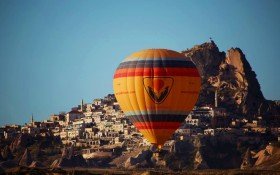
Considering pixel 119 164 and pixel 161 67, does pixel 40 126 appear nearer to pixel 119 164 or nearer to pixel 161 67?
pixel 119 164

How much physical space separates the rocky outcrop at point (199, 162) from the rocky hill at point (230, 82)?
28.3 metres

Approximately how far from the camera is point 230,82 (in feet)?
591

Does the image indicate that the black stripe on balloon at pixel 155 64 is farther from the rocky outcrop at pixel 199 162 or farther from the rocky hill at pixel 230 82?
the rocky hill at pixel 230 82

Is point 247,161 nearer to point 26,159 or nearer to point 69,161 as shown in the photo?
point 69,161

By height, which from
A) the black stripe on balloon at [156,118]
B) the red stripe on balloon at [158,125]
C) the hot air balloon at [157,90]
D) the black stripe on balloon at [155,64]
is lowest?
the red stripe on balloon at [158,125]

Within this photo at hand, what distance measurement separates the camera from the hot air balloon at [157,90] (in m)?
93.0

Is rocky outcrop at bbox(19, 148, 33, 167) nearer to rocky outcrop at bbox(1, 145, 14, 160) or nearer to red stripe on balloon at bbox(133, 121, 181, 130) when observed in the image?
rocky outcrop at bbox(1, 145, 14, 160)

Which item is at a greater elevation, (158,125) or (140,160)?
(158,125)

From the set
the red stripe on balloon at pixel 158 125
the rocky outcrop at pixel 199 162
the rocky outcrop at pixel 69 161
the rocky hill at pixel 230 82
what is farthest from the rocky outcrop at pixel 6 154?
the red stripe on balloon at pixel 158 125

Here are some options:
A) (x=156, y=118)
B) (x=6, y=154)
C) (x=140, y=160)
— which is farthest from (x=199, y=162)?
(x=156, y=118)

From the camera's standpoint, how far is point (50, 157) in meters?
155

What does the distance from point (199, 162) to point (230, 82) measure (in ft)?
124

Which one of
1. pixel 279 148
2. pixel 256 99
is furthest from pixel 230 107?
A: pixel 279 148

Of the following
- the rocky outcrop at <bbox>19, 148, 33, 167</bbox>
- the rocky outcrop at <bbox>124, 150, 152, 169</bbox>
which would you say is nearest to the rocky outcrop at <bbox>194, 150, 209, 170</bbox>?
the rocky outcrop at <bbox>124, 150, 152, 169</bbox>
